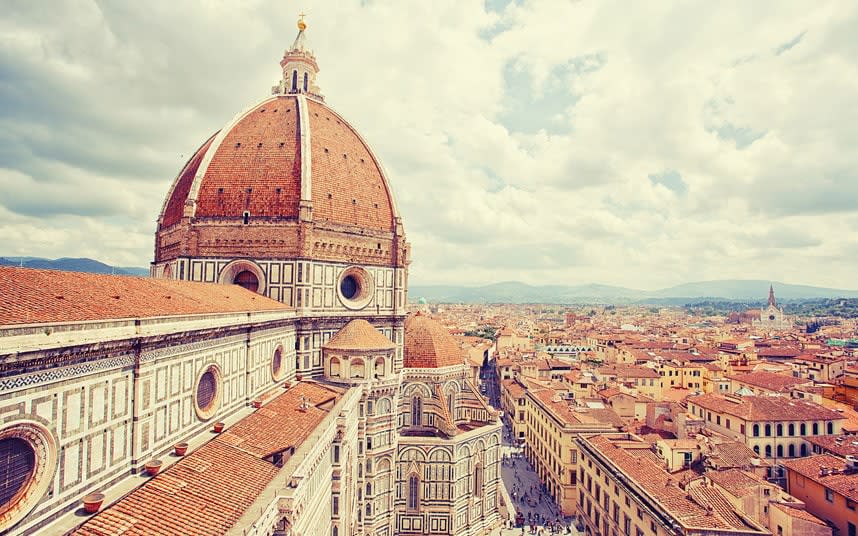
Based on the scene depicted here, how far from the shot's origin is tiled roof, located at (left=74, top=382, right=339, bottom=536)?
1138cm

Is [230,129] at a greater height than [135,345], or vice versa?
[230,129]

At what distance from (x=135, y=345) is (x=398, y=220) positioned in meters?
23.2

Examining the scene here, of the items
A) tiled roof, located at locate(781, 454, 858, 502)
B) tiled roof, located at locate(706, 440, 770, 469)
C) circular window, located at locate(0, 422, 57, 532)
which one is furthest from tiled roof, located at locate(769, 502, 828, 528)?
circular window, located at locate(0, 422, 57, 532)

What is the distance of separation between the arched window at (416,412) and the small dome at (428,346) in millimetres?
2206

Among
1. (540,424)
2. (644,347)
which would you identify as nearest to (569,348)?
(644,347)

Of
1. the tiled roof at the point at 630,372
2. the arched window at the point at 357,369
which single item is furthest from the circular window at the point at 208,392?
the tiled roof at the point at 630,372

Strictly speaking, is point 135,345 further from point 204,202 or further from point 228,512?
point 204,202

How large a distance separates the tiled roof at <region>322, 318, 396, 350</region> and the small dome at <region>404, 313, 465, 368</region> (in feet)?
14.8

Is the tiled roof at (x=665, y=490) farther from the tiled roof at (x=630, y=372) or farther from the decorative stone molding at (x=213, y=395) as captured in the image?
the tiled roof at (x=630, y=372)

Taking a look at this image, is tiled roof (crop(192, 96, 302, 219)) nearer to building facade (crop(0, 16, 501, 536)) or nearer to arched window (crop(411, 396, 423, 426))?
building facade (crop(0, 16, 501, 536))

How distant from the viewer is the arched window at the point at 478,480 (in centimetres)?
3362

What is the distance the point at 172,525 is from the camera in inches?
451

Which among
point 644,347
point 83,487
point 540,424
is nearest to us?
point 83,487

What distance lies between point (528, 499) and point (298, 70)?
35679 mm
